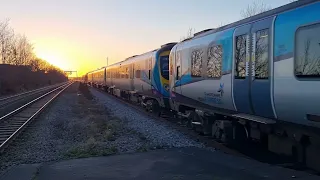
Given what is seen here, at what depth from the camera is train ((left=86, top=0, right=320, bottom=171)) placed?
6.41 meters

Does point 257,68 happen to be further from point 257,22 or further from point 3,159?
point 3,159

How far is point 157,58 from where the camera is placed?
18.8 m

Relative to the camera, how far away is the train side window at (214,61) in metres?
9.91

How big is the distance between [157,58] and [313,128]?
12.9 metres

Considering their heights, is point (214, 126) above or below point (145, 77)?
below

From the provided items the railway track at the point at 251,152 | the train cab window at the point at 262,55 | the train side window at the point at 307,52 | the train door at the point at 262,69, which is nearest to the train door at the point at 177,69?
the railway track at the point at 251,152

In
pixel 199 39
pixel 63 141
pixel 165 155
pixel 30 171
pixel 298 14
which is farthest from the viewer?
pixel 63 141

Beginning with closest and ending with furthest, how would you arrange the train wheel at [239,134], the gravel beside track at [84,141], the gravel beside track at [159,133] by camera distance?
1. the train wheel at [239,134]
2. the gravel beside track at [84,141]
3. the gravel beside track at [159,133]

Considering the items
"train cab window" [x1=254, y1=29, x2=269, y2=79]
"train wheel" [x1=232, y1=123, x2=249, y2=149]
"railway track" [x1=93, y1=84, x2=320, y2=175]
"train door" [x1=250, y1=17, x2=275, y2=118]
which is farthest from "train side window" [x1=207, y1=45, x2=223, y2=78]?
"railway track" [x1=93, y1=84, x2=320, y2=175]

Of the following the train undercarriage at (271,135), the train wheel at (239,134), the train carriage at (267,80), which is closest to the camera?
the train carriage at (267,80)

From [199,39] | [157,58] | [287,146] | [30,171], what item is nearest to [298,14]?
[287,146]

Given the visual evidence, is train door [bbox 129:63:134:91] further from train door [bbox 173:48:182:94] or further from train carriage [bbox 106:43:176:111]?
train door [bbox 173:48:182:94]

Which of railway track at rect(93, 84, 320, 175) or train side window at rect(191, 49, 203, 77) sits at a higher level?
train side window at rect(191, 49, 203, 77)

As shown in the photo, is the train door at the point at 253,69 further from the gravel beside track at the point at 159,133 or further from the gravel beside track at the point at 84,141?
the gravel beside track at the point at 84,141
